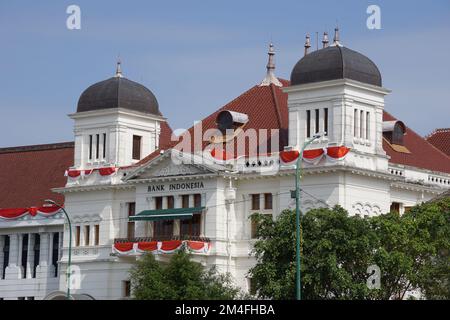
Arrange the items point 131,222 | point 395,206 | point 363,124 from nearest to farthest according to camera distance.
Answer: point 363,124
point 395,206
point 131,222

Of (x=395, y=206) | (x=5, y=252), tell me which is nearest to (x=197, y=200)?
(x=395, y=206)

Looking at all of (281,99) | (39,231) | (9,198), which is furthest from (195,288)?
(9,198)

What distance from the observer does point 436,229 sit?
66250mm

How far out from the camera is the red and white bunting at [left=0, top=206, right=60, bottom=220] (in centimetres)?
9475

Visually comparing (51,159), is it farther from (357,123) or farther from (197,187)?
(357,123)

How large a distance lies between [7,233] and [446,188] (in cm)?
3389

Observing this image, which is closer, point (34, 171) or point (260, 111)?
point (260, 111)

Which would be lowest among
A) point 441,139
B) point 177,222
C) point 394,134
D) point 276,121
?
point 177,222

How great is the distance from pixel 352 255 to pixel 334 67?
57.3ft

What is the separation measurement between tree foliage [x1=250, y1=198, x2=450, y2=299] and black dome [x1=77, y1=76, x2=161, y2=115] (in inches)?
988

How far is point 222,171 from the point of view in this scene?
80.4 meters

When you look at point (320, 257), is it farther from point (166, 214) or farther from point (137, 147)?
point (137, 147)

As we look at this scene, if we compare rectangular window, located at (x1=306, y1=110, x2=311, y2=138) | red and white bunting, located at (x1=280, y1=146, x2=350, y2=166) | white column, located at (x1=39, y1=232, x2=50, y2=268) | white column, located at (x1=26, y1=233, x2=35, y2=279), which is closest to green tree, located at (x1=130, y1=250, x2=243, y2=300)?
red and white bunting, located at (x1=280, y1=146, x2=350, y2=166)

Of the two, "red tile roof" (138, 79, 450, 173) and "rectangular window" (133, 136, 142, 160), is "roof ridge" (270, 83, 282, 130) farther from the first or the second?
"rectangular window" (133, 136, 142, 160)
